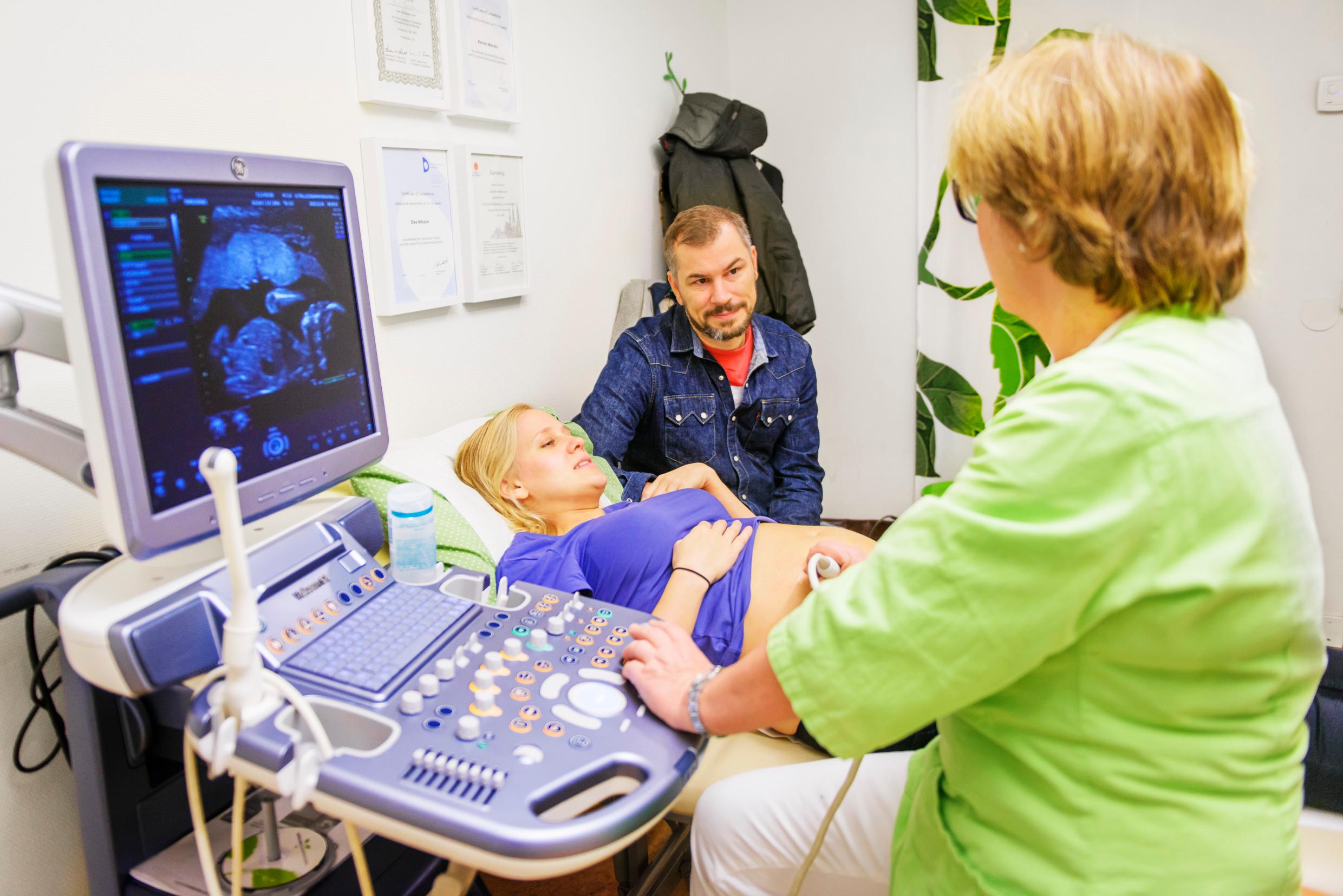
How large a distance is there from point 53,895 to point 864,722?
125 centimetres

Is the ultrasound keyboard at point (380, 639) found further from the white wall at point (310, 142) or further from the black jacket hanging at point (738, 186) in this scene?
the black jacket hanging at point (738, 186)

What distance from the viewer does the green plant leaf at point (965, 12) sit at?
3025 mm

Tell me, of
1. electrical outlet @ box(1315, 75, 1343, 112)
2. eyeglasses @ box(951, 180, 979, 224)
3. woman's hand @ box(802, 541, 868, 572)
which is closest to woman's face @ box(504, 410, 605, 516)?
woman's hand @ box(802, 541, 868, 572)

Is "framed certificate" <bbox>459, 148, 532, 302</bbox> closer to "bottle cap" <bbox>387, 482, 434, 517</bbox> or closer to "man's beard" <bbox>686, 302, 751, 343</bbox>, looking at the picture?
"man's beard" <bbox>686, 302, 751, 343</bbox>

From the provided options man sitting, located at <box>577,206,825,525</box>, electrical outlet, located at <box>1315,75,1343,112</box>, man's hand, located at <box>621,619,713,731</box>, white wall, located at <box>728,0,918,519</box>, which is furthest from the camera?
white wall, located at <box>728,0,918,519</box>

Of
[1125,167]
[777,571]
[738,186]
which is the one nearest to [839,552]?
[777,571]

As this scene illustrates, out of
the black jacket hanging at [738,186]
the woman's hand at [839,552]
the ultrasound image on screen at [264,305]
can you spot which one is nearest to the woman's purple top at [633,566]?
the woman's hand at [839,552]

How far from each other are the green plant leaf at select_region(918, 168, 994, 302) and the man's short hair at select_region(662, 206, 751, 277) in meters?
1.11

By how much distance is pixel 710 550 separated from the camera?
1618mm

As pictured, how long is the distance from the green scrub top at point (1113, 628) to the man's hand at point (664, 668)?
15cm

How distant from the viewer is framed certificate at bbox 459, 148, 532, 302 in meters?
2.02

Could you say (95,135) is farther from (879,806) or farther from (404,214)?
(879,806)

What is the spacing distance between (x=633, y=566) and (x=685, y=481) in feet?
1.66

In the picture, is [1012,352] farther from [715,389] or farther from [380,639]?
[380,639]
